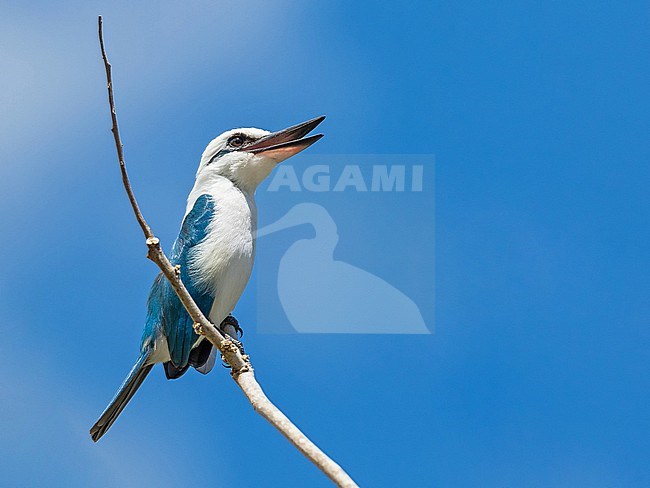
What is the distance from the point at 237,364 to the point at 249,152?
2343mm

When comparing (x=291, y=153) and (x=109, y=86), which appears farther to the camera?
(x=291, y=153)

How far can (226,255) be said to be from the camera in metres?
6.10

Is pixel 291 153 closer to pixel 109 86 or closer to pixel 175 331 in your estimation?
pixel 175 331

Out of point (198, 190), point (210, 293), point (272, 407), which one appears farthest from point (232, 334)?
point (272, 407)

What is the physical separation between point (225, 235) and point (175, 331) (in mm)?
740

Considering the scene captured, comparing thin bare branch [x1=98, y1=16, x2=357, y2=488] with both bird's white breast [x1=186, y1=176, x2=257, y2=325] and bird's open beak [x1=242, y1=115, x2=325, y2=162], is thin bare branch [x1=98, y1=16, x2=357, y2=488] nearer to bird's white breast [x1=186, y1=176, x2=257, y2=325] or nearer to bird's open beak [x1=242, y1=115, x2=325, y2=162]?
bird's white breast [x1=186, y1=176, x2=257, y2=325]

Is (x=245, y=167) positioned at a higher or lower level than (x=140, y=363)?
higher

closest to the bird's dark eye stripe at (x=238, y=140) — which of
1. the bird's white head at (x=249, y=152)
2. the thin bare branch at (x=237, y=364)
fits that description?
the bird's white head at (x=249, y=152)

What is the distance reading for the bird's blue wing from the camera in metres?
5.84

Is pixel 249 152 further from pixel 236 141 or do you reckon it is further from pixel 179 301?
pixel 179 301

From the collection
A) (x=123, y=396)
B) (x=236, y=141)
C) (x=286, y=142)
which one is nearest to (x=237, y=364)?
(x=123, y=396)

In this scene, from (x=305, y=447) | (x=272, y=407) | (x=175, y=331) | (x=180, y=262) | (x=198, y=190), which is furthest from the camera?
(x=198, y=190)

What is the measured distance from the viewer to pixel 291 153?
650 centimetres

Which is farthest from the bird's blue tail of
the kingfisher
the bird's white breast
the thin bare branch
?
the thin bare branch
